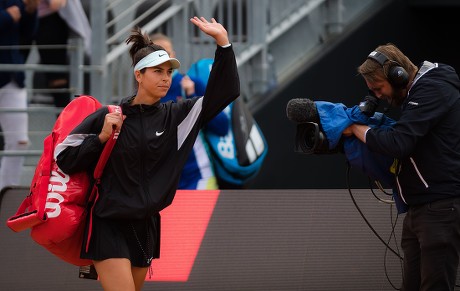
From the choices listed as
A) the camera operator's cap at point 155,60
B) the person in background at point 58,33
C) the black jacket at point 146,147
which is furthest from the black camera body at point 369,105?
the person in background at point 58,33

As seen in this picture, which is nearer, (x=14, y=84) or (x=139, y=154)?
(x=139, y=154)

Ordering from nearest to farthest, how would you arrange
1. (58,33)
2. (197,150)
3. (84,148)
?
(84,148)
(197,150)
(58,33)

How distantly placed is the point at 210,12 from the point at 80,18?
198cm

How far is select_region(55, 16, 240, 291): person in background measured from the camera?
18.7ft

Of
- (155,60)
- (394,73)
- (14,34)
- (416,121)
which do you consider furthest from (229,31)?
(416,121)

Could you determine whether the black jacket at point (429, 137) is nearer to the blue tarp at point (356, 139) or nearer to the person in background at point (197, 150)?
the blue tarp at point (356, 139)

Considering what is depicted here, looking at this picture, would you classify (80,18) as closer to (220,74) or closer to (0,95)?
(0,95)

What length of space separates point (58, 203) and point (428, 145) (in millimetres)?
2165

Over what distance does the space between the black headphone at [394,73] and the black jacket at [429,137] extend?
0.08m

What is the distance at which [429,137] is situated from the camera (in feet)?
18.7

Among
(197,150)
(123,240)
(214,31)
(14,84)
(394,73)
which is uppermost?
(214,31)

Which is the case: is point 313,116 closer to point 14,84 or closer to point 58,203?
point 58,203

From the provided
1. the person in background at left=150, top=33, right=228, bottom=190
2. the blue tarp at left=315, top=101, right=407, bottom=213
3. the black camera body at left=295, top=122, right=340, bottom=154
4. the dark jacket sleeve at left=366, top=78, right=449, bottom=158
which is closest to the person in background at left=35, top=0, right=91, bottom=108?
the person in background at left=150, top=33, right=228, bottom=190

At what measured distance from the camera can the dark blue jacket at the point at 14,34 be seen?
29.8ft
